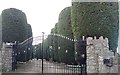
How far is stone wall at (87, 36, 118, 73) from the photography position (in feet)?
25.1

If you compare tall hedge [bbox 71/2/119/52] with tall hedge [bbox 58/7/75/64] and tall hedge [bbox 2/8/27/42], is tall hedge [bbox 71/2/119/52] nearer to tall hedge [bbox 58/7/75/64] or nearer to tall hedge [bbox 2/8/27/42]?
tall hedge [bbox 58/7/75/64]

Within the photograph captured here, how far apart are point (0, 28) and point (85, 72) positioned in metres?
4.94

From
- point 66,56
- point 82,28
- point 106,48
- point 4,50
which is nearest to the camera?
point 106,48

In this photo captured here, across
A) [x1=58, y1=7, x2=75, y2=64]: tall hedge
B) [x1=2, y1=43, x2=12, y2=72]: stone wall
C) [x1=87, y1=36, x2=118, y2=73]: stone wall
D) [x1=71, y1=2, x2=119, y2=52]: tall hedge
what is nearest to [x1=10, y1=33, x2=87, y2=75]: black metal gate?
[x1=58, y1=7, x2=75, y2=64]: tall hedge

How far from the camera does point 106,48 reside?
305 inches

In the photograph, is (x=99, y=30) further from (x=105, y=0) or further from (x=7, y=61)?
(x=7, y=61)

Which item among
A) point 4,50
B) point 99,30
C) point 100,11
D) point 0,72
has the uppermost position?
point 100,11

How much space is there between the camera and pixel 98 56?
25.3 ft

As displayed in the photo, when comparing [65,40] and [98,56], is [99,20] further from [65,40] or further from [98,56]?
[65,40]

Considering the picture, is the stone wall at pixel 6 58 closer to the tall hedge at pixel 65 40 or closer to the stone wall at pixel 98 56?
the tall hedge at pixel 65 40

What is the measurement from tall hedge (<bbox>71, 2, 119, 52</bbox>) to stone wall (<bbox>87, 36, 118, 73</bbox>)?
1.52 ft

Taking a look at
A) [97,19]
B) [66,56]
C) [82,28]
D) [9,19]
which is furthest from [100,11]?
[9,19]

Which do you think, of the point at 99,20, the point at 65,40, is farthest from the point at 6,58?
the point at 99,20

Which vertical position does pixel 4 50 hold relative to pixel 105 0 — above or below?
below
